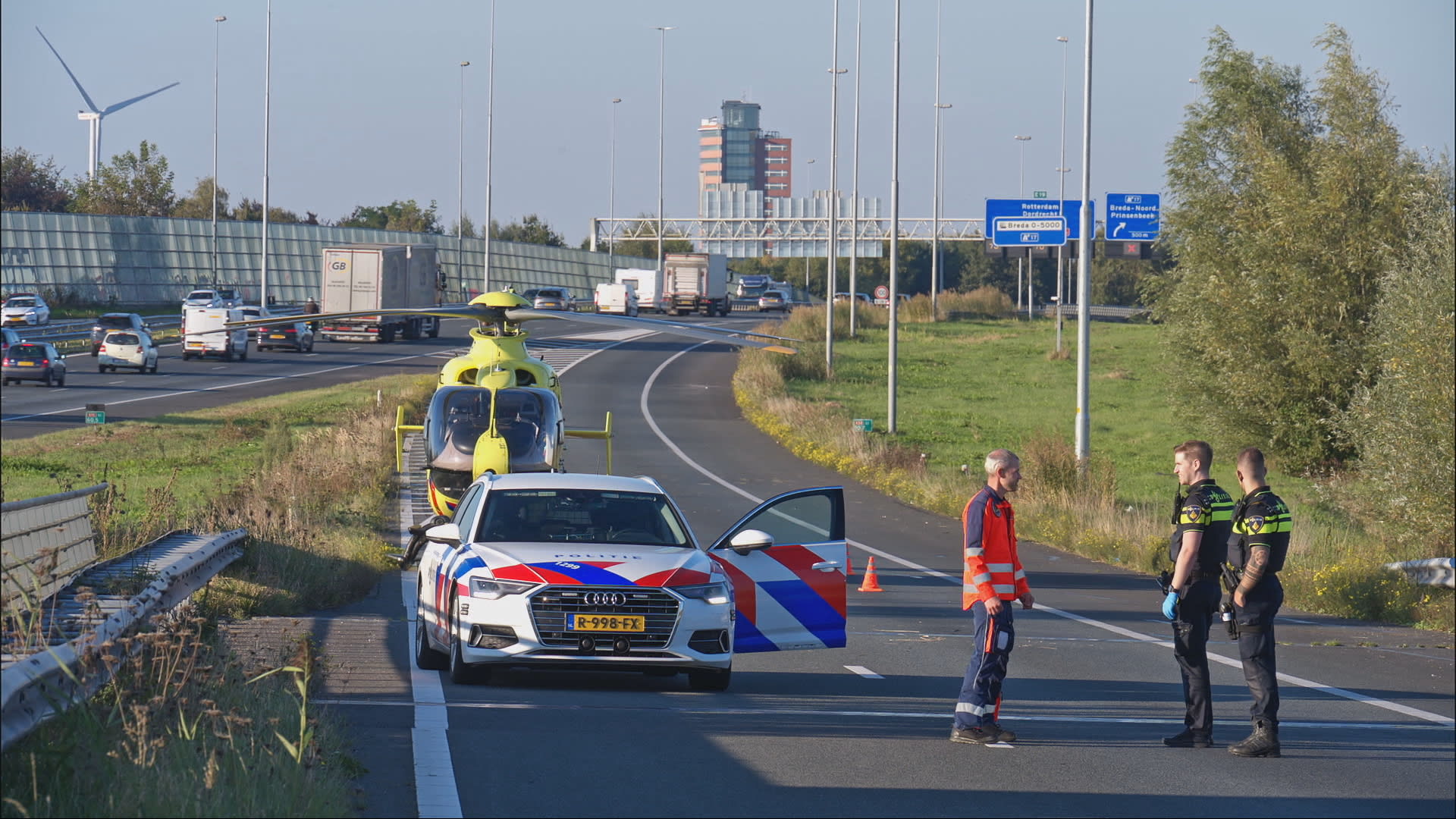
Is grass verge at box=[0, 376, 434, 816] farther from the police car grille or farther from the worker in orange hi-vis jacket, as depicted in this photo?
the worker in orange hi-vis jacket

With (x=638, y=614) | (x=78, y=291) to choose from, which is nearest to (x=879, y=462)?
(x=638, y=614)

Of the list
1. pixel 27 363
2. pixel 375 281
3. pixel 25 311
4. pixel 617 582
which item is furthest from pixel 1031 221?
pixel 25 311

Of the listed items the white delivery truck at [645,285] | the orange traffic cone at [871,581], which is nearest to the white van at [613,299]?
the white delivery truck at [645,285]

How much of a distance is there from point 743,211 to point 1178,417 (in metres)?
70.0

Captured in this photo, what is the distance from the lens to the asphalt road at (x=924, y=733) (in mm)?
7559

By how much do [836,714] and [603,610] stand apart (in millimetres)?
1644

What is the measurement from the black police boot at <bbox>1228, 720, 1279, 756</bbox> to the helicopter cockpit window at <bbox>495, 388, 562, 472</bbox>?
455 inches

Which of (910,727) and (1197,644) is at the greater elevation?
(1197,644)

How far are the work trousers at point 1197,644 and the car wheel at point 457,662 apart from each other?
4.54 meters

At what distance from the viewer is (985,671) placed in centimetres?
905

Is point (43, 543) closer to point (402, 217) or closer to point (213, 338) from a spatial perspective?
point (213, 338)

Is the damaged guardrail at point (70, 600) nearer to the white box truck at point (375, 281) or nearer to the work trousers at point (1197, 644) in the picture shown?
the work trousers at point (1197, 644)

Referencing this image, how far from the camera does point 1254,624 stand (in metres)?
8.83

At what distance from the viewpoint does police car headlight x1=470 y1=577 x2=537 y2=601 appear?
10469mm
